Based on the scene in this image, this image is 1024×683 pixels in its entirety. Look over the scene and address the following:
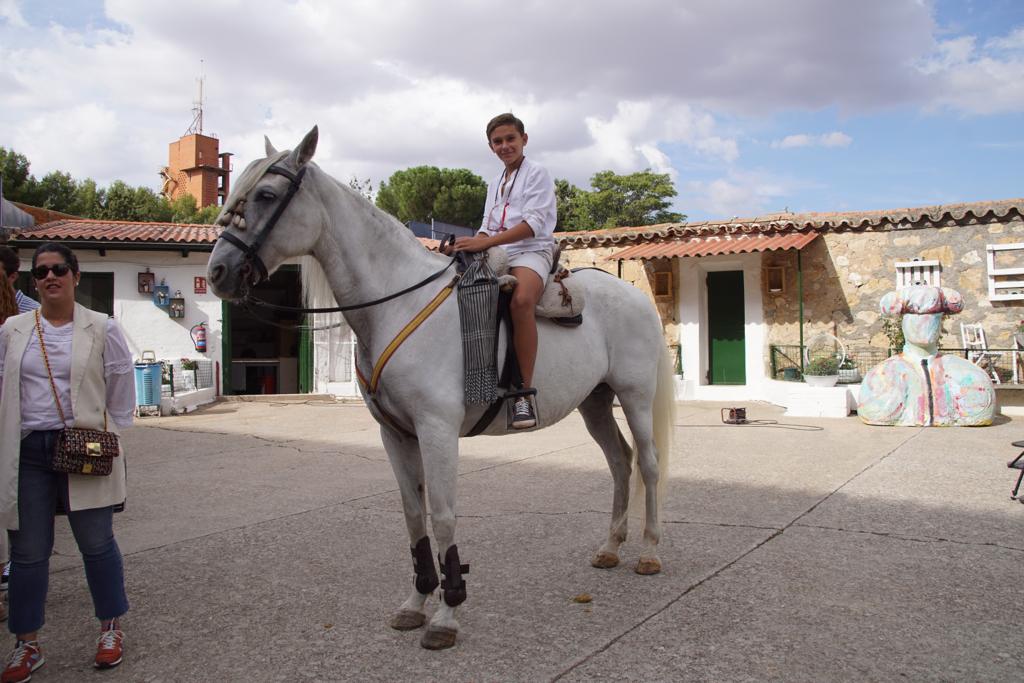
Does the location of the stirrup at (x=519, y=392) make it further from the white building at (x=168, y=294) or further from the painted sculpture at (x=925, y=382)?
the white building at (x=168, y=294)

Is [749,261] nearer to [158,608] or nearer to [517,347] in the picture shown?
[517,347]

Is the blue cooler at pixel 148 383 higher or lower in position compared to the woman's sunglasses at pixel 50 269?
lower

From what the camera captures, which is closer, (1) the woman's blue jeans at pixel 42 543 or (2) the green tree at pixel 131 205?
(1) the woman's blue jeans at pixel 42 543

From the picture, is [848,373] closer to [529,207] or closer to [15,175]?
[529,207]

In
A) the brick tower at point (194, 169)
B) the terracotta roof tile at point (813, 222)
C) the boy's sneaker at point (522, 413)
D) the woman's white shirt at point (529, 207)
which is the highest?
the brick tower at point (194, 169)

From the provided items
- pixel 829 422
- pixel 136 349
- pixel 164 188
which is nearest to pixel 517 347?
pixel 829 422

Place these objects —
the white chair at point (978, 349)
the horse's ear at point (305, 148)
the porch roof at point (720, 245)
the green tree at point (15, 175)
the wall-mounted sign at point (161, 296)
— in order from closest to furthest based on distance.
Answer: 1. the horse's ear at point (305, 148)
2. the white chair at point (978, 349)
3. the porch roof at point (720, 245)
4. the wall-mounted sign at point (161, 296)
5. the green tree at point (15, 175)

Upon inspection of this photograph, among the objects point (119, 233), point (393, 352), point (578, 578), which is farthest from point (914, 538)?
point (119, 233)

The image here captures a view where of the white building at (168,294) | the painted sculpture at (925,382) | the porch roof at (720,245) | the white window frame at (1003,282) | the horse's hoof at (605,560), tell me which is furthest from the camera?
the white building at (168,294)

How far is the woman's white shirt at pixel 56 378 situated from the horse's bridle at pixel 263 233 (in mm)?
597

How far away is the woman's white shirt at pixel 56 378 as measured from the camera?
2648mm

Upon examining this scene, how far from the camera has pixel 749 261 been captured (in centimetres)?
1345

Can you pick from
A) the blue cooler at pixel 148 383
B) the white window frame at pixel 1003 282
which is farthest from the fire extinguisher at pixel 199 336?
the white window frame at pixel 1003 282

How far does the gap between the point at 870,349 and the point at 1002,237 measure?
8.59 ft
